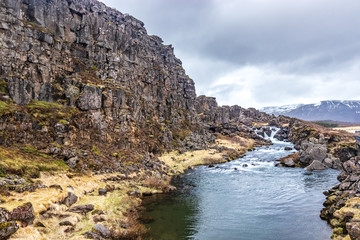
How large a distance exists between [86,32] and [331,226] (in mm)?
72671

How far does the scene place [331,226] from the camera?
22672 millimetres

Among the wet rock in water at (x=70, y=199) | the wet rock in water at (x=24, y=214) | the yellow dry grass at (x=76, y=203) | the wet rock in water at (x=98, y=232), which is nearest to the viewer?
the wet rock in water at (x=24, y=214)

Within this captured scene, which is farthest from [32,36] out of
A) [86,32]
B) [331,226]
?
[331,226]

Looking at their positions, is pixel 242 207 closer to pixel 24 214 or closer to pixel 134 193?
pixel 134 193

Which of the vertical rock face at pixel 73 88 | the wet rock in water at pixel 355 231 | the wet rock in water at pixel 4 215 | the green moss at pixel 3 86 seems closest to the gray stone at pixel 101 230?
the wet rock in water at pixel 4 215

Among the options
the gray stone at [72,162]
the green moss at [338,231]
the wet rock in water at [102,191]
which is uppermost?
the gray stone at [72,162]

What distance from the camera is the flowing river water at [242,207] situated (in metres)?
22.3

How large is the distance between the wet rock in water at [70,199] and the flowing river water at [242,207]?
856 cm

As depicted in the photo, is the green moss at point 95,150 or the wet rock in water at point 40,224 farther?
the green moss at point 95,150

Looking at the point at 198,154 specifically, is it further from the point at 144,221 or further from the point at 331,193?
the point at 144,221

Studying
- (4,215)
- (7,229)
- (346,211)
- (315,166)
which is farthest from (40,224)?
(315,166)

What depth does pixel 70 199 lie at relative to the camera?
78.8 ft

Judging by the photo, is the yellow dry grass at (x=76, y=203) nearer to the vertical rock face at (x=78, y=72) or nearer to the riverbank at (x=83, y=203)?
the riverbank at (x=83, y=203)

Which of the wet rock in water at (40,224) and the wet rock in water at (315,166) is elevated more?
the wet rock in water at (40,224)
